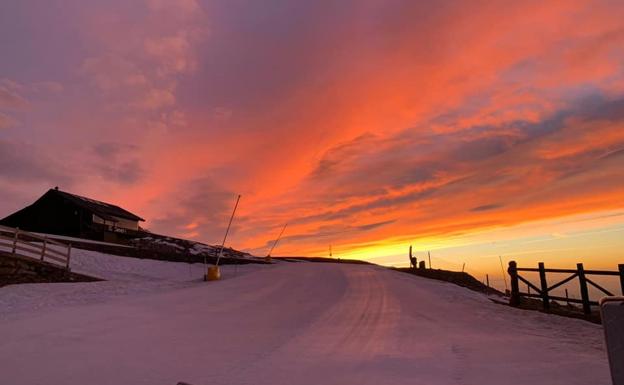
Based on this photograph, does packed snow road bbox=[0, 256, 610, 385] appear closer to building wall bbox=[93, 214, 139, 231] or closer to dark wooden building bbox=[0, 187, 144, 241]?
dark wooden building bbox=[0, 187, 144, 241]

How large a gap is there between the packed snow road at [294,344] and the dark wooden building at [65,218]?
32.7 metres

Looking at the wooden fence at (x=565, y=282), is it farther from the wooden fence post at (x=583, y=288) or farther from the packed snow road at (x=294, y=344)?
the packed snow road at (x=294, y=344)

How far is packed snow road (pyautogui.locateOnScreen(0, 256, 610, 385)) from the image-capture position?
695 cm

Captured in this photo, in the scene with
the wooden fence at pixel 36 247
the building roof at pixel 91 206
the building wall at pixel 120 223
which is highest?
the building roof at pixel 91 206

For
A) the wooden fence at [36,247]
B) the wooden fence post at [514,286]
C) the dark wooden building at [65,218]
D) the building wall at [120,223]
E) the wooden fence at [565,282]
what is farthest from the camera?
the building wall at [120,223]

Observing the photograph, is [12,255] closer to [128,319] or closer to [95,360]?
[128,319]

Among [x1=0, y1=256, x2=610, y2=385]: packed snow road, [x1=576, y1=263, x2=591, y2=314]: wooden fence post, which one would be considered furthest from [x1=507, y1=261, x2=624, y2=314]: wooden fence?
[x1=0, y1=256, x2=610, y2=385]: packed snow road

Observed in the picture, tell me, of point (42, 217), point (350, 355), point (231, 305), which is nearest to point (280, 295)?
point (231, 305)

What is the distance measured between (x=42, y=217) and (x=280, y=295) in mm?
39654

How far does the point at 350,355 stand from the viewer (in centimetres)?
827

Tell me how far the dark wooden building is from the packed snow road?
1289 inches

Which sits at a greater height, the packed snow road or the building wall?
the building wall

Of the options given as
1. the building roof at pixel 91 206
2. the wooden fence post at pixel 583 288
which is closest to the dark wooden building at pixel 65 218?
the building roof at pixel 91 206

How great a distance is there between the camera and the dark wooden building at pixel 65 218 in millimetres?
44250
